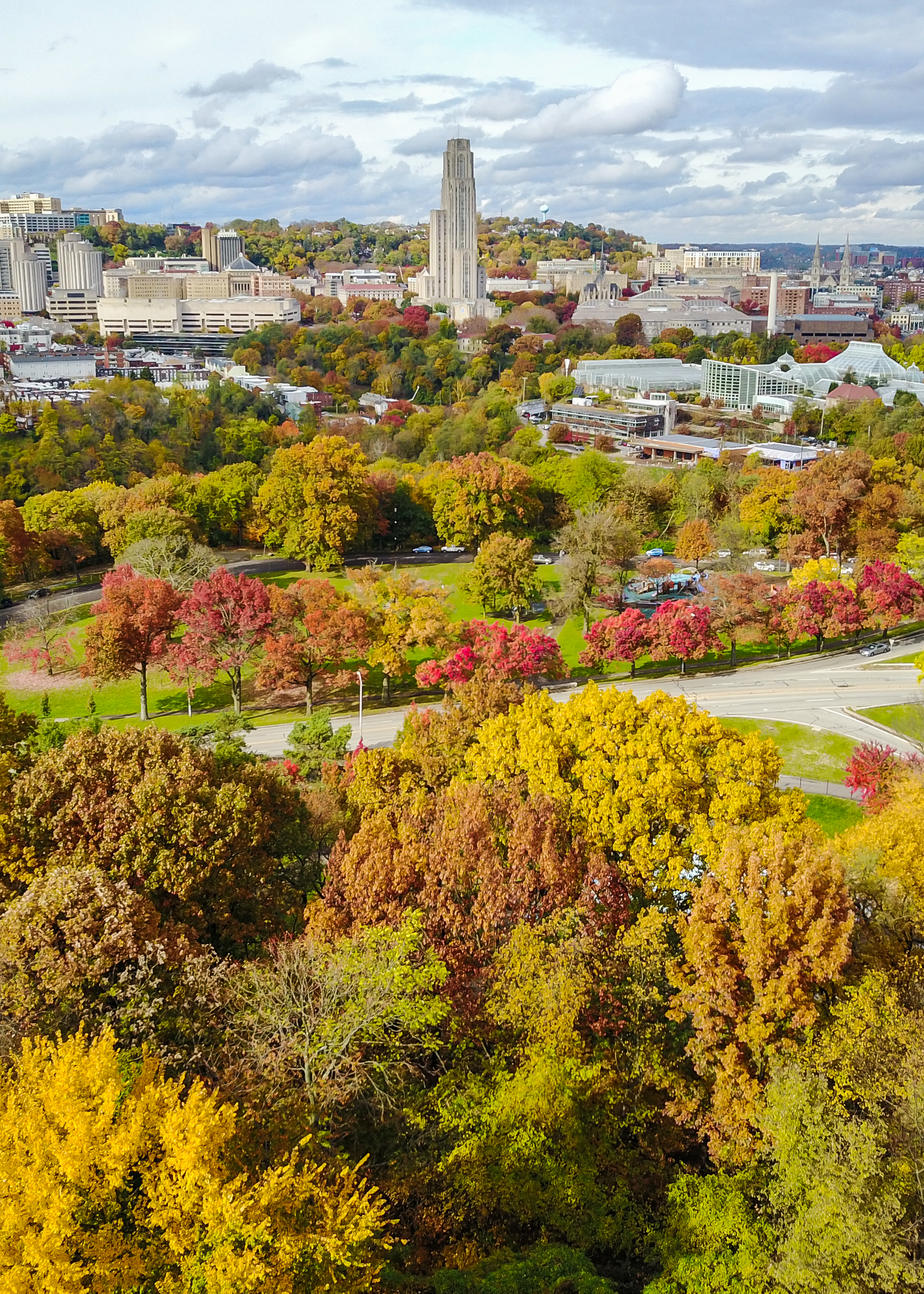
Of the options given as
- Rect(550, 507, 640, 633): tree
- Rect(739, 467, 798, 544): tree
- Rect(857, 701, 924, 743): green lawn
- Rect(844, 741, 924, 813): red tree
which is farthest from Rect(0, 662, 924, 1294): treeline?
Rect(739, 467, 798, 544): tree

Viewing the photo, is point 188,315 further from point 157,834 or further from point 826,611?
point 157,834

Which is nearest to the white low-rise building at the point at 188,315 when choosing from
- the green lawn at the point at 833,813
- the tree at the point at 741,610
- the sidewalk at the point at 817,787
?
the tree at the point at 741,610

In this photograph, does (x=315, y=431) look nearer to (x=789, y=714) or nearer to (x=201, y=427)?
(x=201, y=427)

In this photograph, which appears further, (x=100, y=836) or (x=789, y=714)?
(x=789, y=714)

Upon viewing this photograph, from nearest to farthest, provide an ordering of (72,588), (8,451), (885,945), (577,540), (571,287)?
1. (885,945)
2. (577,540)
3. (72,588)
4. (8,451)
5. (571,287)

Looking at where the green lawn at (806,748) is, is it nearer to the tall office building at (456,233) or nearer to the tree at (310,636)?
the tree at (310,636)

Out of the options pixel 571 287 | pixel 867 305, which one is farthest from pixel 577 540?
pixel 867 305
